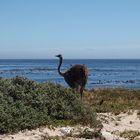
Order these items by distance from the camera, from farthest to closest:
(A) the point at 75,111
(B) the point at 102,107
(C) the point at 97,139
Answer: (B) the point at 102,107 < (A) the point at 75,111 < (C) the point at 97,139

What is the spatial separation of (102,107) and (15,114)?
19.4ft

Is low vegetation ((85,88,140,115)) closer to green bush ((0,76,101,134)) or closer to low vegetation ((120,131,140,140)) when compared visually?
green bush ((0,76,101,134))

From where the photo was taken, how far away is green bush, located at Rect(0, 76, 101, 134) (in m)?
13.4

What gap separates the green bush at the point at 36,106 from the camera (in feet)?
43.9

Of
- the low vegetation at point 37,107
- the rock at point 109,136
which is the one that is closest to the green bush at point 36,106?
the low vegetation at point 37,107

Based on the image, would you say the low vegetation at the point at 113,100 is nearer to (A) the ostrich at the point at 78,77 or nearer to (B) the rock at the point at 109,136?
(A) the ostrich at the point at 78,77

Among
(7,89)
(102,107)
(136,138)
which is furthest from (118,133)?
(102,107)

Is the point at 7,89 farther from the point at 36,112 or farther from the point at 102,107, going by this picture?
the point at 102,107

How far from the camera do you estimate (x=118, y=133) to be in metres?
14.2

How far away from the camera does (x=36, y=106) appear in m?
14.4

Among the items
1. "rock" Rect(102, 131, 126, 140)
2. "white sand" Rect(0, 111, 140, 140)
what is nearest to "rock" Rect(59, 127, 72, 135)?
"white sand" Rect(0, 111, 140, 140)

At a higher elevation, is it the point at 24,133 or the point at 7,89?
the point at 7,89

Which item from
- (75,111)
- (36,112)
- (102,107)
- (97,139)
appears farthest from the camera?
(102,107)

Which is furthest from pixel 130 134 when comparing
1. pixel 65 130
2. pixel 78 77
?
pixel 78 77
